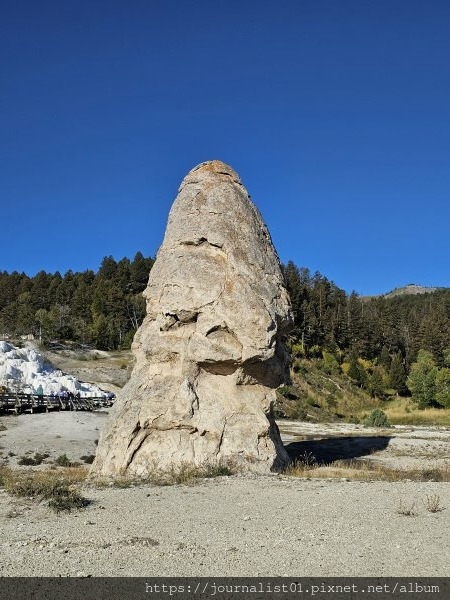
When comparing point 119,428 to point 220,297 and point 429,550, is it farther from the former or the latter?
point 429,550

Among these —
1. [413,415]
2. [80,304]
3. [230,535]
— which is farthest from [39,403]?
[80,304]

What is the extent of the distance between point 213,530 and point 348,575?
2.64 metres

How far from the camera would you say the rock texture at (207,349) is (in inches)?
677

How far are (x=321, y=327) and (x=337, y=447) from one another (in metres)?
65.2

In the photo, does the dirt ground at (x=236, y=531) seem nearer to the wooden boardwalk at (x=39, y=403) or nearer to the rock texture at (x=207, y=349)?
the rock texture at (x=207, y=349)

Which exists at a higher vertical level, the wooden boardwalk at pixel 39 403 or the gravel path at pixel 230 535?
the wooden boardwalk at pixel 39 403

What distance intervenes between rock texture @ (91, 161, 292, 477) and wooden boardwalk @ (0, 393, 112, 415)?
26323mm

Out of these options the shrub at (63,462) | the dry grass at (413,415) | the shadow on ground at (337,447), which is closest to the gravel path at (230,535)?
the shrub at (63,462)

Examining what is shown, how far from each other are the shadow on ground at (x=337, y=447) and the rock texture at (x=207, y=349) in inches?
269

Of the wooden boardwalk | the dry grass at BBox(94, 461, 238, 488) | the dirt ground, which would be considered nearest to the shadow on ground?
the dry grass at BBox(94, 461, 238, 488)

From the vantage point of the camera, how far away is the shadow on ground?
25281mm

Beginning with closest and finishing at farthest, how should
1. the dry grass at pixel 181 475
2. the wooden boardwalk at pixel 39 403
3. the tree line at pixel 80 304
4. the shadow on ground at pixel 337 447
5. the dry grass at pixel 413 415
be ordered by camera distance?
the dry grass at pixel 181 475, the shadow on ground at pixel 337 447, the wooden boardwalk at pixel 39 403, the dry grass at pixel 413 415, the tree line at pixel 80 304

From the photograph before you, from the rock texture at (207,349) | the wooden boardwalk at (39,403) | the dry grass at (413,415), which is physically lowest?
the dry grass at (413,415)

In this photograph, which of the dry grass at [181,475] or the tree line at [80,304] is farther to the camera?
the tree line at [80,304]
